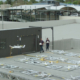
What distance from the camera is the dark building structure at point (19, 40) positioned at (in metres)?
18.3

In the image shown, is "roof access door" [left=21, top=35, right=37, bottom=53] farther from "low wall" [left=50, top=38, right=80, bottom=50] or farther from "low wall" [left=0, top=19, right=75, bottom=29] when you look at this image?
"low wall" [left=0, top=19, right=75, bottom=29]

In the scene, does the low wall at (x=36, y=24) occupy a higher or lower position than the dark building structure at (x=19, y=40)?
higher

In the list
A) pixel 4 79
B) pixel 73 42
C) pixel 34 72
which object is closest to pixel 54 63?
pixel 34 72

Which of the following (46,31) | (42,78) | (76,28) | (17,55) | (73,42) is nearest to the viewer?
(42,78)

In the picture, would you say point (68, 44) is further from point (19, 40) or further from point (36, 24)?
point (19, 40)

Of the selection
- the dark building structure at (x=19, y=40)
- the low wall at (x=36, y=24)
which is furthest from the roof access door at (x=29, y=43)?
the low wall at (x=36, y=24)

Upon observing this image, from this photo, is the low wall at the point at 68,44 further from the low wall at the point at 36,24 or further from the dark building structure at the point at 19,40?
the low wall at the point at 36,24

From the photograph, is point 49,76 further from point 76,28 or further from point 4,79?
point 76,28

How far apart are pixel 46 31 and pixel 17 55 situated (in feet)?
32.9

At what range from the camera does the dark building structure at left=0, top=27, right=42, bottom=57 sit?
18.3m

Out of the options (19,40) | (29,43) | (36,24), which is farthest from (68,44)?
(19,40)

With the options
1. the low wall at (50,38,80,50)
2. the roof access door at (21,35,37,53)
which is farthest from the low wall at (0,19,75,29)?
the roof access door at (21,35,37,53)

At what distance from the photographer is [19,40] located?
63.7 feet

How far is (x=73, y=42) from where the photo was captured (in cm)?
2584
